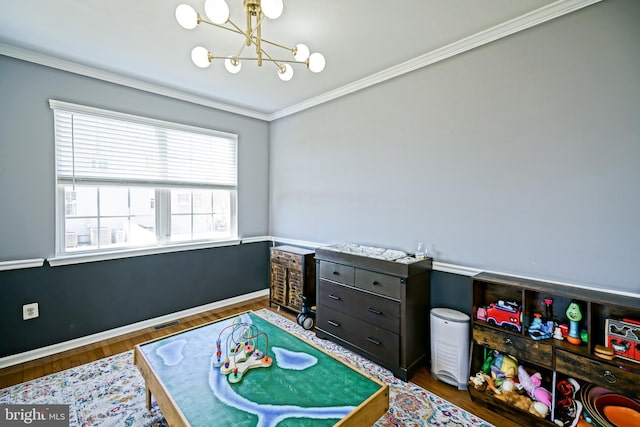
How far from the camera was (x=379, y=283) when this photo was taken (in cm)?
244

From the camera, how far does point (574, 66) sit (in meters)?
1.86

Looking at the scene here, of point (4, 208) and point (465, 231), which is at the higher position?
point (4, 208)

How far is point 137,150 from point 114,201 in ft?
1.95

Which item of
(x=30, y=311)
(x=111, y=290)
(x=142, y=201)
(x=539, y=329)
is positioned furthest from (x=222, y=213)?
(x=539, y=329)

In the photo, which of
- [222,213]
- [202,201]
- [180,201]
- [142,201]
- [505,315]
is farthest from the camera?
[222,213]

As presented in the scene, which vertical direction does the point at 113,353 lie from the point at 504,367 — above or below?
below

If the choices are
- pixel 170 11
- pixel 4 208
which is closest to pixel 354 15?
pixel 170 11

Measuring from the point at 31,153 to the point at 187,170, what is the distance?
135cm

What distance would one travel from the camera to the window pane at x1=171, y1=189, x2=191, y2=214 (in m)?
3.45

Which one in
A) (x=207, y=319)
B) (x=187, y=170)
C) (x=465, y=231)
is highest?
(x=187, y=170)

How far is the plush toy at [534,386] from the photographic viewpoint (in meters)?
1.80

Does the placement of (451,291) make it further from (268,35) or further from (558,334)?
(268,35)

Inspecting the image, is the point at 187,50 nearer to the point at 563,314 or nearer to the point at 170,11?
the point at 170,11

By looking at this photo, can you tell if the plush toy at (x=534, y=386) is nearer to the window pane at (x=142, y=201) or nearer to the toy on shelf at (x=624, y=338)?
the toy on shelf at (x=624, y=338)
